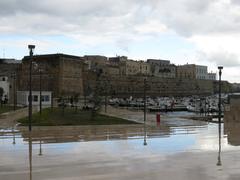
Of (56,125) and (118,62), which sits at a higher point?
(118,62)

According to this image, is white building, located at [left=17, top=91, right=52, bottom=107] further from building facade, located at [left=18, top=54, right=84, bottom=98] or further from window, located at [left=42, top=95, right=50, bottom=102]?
building facade, located at [left=18, top=54, right=84, bottom=98]

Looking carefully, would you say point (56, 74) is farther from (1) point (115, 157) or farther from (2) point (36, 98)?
(1) point (115, 157)

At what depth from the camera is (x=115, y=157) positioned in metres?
20.5

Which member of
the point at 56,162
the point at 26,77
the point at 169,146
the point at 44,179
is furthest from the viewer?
the point at 26,77

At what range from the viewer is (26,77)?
115250mm

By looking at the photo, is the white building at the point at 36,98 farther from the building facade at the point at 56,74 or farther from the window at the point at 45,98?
the building facade at the point at 56,74

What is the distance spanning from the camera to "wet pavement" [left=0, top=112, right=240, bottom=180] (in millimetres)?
16359

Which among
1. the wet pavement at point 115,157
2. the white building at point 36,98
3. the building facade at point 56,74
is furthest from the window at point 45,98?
the wet pavement at point 115,157

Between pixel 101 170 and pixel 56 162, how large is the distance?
257cm

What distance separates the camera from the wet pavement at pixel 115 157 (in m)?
16.4

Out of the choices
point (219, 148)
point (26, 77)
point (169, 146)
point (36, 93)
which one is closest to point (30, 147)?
point (169, 146)

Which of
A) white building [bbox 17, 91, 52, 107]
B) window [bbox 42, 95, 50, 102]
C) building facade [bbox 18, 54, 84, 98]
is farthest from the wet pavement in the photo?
building facade [bbox 18, 54, 84, 98]

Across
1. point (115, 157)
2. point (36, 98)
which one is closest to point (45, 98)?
point (36, 98)

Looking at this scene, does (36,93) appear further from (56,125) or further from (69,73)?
(69,73)
